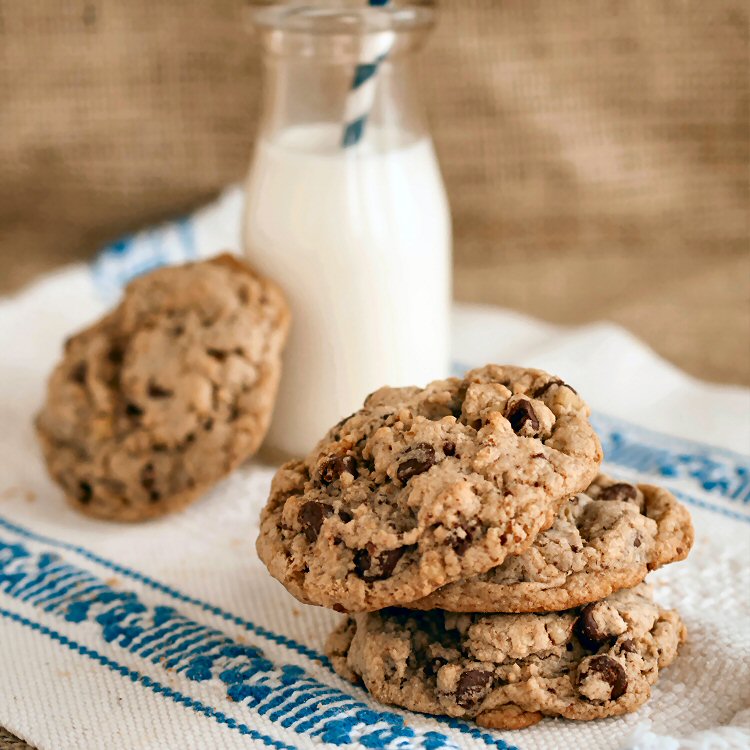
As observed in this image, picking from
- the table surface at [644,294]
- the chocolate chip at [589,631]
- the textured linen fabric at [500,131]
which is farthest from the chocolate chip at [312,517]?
the textured linen fabric at [500,131]

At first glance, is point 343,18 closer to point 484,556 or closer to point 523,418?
point 523,418

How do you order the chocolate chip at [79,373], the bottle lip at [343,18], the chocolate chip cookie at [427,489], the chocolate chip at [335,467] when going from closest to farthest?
the chocolate chip cookie at [427,489] → the chocolate chip at [335,467] → the bottle lip at [343,18] → the chocolate chip at [79,373]

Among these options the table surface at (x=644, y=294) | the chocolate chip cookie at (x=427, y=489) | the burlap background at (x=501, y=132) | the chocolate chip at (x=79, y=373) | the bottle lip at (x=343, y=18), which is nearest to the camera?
the chocolate chip cookie at (x=427, y=489)

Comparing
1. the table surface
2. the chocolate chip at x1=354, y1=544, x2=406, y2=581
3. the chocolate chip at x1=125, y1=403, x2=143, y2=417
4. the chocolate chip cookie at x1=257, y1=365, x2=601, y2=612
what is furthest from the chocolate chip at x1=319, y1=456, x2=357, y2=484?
the table surface

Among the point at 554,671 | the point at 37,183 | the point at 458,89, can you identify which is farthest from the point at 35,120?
the point at 554,671

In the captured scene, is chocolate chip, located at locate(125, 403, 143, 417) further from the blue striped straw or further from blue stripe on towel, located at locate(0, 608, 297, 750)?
the blue striped straw

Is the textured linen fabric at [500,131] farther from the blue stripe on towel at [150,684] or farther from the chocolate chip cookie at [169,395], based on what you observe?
the blue stripe on towel at [150,684]

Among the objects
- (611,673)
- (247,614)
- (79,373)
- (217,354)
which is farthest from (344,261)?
(611,673)
